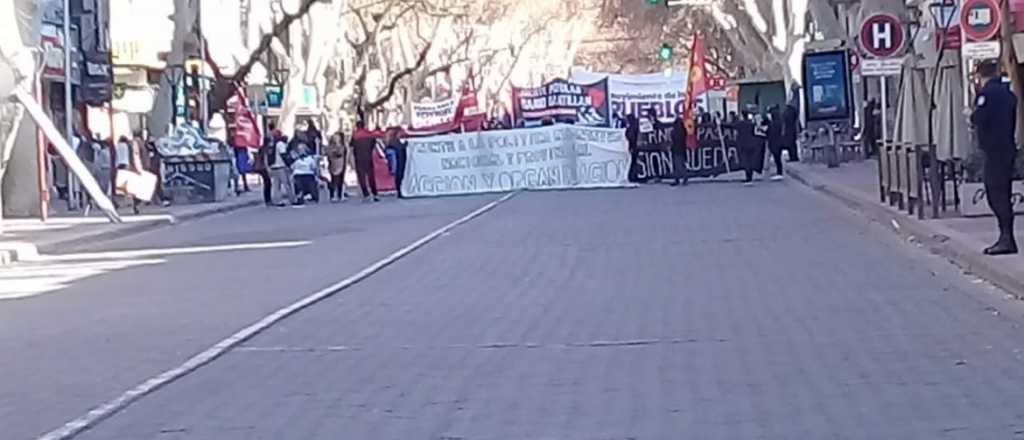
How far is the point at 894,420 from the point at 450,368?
11.3ft

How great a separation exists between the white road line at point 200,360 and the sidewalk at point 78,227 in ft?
23.3

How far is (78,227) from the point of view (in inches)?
1307

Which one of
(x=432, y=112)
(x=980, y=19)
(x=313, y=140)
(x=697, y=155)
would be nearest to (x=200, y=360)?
(x=980, y=19)

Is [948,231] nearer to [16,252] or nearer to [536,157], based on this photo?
[16,252]

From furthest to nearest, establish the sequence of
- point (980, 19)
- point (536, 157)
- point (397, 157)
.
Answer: point (536, 157), point (397, 157), point (980, 19)

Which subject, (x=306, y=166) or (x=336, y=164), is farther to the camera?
(x=336, y=164)

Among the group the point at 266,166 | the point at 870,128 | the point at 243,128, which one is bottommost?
the point at 266,166

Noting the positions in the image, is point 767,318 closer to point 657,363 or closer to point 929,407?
point 657,363

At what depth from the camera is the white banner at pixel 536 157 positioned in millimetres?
47031

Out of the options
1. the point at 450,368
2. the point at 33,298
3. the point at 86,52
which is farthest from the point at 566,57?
the point at 450,368

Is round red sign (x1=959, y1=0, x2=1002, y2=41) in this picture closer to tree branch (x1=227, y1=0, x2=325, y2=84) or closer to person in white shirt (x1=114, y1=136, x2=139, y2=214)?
person in white shirt (x1=114, y1=136, x2=139, y2=214)

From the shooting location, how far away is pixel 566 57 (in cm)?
10119

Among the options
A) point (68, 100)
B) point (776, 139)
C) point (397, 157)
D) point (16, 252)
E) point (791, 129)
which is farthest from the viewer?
point (791, 129)

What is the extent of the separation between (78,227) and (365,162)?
11514 mm
